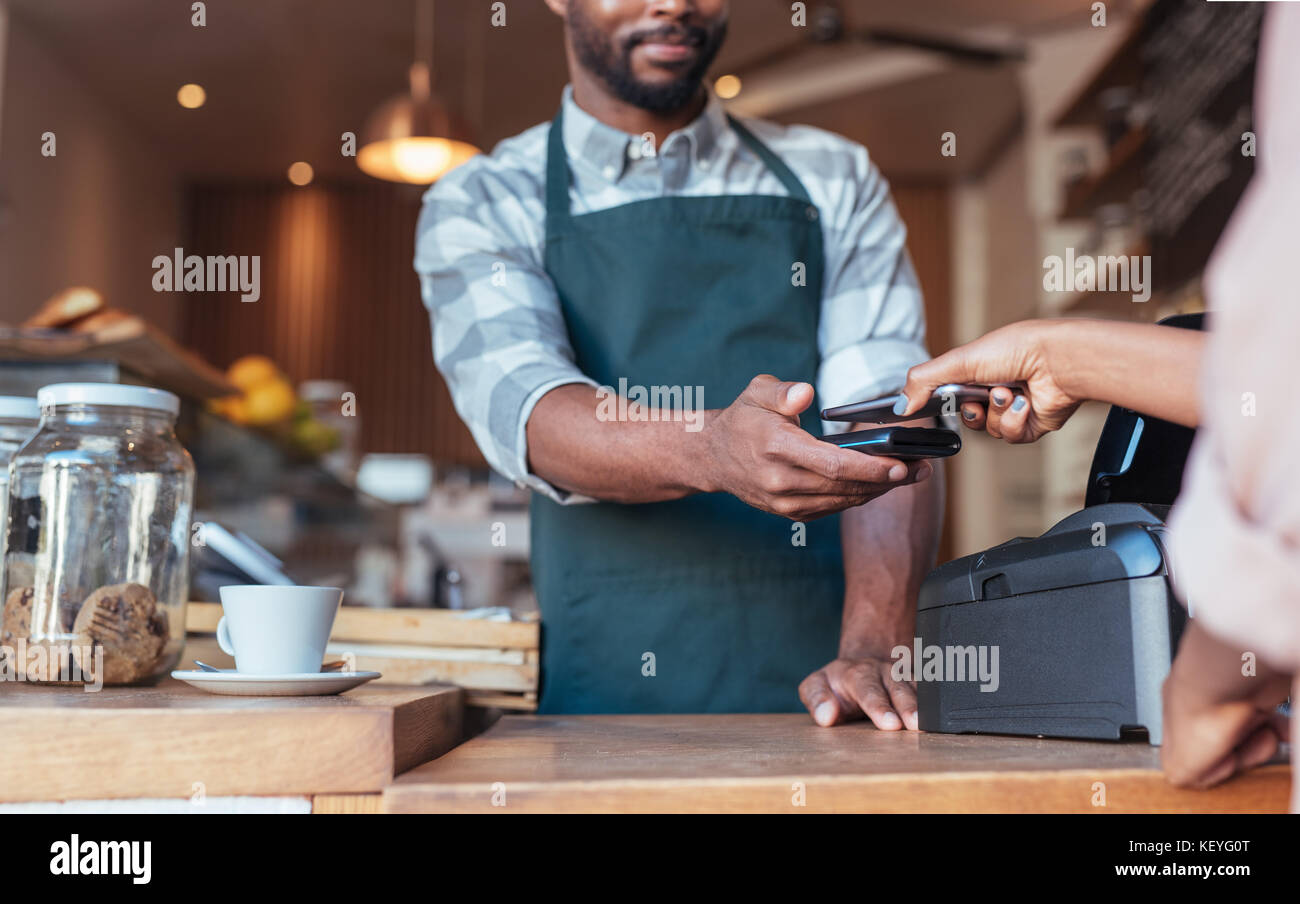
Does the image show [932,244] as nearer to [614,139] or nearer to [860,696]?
[614,139]

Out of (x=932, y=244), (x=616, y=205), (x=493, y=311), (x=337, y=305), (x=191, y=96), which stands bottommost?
(x=493, y=311)

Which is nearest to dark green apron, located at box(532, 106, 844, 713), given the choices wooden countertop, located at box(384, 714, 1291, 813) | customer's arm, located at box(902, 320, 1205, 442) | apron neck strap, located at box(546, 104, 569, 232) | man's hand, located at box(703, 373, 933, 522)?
apron neck strap, located at box(546, 104, 569, 232)

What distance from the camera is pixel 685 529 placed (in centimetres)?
142

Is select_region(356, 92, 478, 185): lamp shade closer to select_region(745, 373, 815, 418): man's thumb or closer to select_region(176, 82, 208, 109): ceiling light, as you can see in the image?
select_region(176, 82, 208, 109): ceiling light

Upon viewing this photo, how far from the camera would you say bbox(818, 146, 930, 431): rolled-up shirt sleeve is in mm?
1473

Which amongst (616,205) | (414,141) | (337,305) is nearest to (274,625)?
(616,205)

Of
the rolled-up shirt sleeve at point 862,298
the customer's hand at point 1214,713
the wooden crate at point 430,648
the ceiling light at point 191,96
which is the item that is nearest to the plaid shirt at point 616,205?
the rolled-up shirt sleeve at point 862,298

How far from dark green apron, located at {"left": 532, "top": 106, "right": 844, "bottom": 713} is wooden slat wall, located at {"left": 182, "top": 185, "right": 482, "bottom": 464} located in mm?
4250

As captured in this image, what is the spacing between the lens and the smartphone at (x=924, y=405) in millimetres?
852

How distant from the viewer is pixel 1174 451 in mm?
903

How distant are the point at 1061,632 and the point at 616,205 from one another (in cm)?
89
